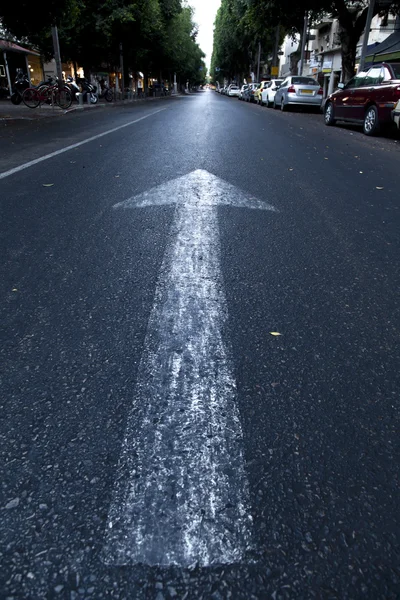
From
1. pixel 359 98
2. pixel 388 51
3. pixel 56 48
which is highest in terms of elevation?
pixel 388 51

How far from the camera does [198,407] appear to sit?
162 centimetres

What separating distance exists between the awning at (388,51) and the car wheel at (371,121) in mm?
16552

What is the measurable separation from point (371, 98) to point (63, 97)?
1389cm

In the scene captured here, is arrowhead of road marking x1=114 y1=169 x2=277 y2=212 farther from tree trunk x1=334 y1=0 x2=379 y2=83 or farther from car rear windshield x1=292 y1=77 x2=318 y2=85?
tree trunk x1=334 y1=0 x2=379 y2=83

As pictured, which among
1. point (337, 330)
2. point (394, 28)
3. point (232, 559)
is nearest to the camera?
point (232, 559)

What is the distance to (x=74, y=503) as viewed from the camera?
1.23 meters

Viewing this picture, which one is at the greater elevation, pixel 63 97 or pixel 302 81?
pixel 302 81

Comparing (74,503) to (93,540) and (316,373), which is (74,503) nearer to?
(93,540)

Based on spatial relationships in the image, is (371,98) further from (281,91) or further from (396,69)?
(281,91)

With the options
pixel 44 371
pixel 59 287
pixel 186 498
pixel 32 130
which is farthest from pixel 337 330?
pixel 32 130

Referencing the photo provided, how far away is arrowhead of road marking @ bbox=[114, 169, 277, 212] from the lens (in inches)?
164

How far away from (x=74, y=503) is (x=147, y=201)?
335 cm

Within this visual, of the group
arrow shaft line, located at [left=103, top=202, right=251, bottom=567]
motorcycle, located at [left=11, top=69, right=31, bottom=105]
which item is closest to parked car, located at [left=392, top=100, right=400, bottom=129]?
arrow shaft line, located at [left=103, top=202, right=251, bottom=567]

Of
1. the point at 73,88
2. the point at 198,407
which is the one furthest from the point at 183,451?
the point at 73,88
